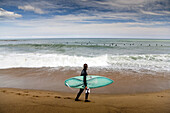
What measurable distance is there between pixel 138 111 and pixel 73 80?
2709 mm

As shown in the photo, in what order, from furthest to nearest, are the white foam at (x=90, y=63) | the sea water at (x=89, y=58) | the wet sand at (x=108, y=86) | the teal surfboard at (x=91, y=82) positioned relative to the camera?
the sea water at (x=89, y=58), the white foam at (x=90, y=63), the wet sand at (x=108, y=86), the teal surfboard at (x=91, y=82)

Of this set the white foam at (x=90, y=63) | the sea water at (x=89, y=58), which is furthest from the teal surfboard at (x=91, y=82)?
the white foam at (x=90, y=63)

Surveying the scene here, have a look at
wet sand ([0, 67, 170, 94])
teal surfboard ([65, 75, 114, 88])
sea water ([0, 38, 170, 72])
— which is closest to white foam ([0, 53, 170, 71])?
sea water ([0, 38, 170, 72])

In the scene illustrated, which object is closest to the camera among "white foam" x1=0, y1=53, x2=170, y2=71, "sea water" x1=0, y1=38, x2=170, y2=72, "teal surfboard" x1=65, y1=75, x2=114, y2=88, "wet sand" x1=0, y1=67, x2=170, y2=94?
"teal surfboard" x1=65, y1=75, x2=114, y2=88

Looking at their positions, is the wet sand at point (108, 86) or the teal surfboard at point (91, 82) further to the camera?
the wet sand at point (108, 86)

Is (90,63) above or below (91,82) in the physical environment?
below

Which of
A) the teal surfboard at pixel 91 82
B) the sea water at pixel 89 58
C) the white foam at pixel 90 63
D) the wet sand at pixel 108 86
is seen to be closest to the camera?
the teal surfboard at pixel 91 82

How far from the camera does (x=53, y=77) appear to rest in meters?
7.19

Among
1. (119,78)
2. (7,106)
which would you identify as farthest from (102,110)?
(119,78)

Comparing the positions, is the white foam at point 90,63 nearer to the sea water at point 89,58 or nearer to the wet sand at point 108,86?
the sea water at point 89,58

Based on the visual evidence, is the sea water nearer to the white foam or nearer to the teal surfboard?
the white foam

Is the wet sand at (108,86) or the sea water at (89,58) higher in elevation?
the sea water at (89,58)

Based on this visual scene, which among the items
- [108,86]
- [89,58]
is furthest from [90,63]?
[108,86]

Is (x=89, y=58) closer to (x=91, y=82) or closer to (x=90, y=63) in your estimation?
(x=90, y=63)
